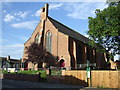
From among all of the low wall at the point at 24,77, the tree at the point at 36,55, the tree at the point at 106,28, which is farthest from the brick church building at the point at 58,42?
the tree at the point at 106,28

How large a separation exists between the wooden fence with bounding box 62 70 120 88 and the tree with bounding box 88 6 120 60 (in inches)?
239

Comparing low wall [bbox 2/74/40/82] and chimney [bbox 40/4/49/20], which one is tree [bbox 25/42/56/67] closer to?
low wall [bbox 2/74/40/82]

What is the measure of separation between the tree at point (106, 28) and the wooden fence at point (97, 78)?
608cm

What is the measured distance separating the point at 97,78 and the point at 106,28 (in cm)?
808

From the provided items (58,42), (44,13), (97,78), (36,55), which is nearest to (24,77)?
(36,55)

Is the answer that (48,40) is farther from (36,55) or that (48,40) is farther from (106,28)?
(106,28)

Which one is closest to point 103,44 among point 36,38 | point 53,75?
point 53,75

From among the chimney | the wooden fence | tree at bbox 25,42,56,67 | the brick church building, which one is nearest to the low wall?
the wooden fence

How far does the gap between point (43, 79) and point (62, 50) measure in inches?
616

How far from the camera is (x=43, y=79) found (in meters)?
25.9

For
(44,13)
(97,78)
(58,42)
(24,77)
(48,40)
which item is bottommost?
(24,77)

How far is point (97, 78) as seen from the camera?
2044 centimetres

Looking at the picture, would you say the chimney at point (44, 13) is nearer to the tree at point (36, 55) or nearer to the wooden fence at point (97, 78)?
the tree at point (36, 55)

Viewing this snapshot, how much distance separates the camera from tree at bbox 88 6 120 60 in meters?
23.3
